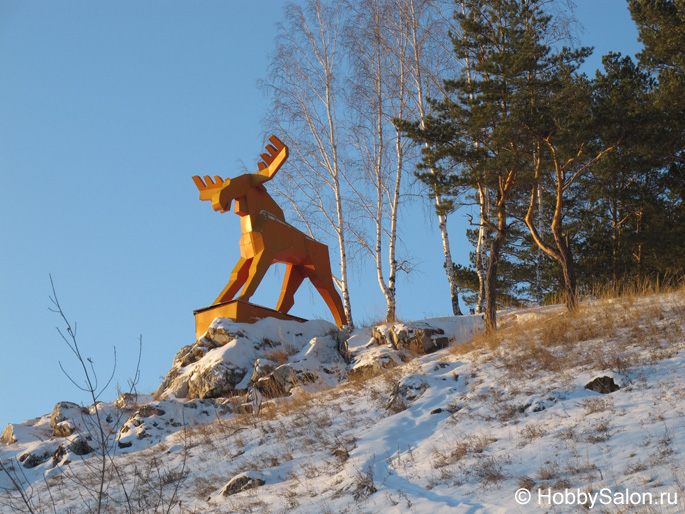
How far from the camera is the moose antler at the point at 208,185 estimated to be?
45.5ft

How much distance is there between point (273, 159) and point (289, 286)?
3203 mm

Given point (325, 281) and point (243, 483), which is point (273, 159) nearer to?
point (325, 281)

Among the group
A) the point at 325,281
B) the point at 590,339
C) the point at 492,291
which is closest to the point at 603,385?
the point at 590,339

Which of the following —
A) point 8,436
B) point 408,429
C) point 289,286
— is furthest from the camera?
point 289,286

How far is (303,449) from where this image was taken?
6957mm

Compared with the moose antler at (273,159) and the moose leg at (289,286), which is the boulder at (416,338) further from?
the moose antler at (273,159)

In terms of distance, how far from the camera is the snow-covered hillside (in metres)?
4.80

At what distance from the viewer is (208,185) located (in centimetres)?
1412

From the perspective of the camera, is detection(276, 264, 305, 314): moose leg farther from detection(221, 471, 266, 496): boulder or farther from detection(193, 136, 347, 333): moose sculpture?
detection(221, 471, 266, 496): boulder

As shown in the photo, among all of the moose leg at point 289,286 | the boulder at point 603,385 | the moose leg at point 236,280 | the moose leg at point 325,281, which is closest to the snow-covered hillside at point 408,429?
the boulder at point 603,385

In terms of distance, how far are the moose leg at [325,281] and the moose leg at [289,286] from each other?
0.98 ft

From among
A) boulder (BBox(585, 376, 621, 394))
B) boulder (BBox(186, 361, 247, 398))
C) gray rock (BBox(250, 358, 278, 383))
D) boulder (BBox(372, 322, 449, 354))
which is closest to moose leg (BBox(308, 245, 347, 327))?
boulder (BBox(372, 322, 449, 354))

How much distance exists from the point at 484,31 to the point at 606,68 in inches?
235

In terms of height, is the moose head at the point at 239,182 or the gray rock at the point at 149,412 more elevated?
the moose head at the point at 239,182
